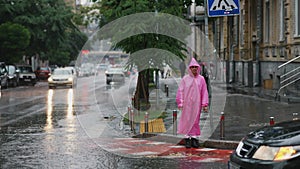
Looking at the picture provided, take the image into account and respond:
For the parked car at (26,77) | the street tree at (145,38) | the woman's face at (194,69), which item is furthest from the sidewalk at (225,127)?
the parked car at (26,77)

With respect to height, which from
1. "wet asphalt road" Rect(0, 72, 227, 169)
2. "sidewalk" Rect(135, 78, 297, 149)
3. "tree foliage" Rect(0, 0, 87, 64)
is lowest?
"wet asphalt road" Rect(0, 72, 227, 169)

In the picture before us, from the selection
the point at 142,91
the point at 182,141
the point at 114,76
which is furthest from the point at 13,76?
the point at 182,141

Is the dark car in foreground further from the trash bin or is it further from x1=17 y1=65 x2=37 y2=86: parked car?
x1=17 y1=65 x2=37 y2=86: parked car

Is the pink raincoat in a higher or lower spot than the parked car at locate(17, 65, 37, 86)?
higher

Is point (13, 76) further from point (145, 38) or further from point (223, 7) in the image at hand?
point (223, 7)

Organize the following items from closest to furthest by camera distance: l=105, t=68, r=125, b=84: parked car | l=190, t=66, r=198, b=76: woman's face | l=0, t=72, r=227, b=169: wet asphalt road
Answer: l=0, t=72, r=227, b=169: wet asphalt road
l=190, t=66, r=198, b=76: woman's face
l=105, t=68, r=125, b=84: parked car

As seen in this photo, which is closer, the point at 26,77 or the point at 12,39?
the point at 12,39

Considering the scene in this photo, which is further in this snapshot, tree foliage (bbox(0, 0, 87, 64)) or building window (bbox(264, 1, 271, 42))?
tree foliage (bbox(0, 0, 87, 64))

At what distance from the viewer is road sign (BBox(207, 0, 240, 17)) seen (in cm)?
1357

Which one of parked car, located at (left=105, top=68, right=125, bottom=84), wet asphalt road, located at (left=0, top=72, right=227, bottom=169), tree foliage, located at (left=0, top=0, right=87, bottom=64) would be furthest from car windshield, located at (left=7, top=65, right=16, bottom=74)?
wet asphalt road, located at (left=0, top=72, right=227, bottom=169)

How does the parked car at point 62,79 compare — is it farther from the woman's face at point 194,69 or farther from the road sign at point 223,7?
the woman's face at point 194,69

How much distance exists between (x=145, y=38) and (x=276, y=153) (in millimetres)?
11512

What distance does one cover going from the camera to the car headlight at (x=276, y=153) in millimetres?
6918

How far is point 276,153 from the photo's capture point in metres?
7.10
